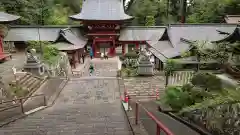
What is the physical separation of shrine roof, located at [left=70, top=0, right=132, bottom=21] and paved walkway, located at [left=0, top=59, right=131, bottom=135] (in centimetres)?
1828

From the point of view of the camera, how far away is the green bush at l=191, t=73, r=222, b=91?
8109 mm

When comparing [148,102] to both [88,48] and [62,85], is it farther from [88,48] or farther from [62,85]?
[88,48]

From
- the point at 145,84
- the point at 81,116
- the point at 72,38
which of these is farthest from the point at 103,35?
the point at 81,116

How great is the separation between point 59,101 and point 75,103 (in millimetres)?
916

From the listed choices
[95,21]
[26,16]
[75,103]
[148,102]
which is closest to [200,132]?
[148,102]

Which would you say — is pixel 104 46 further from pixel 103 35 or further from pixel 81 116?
pixel 81 116

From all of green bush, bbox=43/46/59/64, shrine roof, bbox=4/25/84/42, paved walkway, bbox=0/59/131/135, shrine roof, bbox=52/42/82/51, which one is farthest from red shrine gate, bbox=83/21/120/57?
paved walkway, bbox=0/59/131/135

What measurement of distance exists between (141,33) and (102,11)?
20.3 ft

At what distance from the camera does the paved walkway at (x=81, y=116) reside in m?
7.75

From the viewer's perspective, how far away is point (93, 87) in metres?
14.9

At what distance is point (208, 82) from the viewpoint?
Result: 8.33m

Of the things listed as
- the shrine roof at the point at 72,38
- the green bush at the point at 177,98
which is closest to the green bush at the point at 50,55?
the shrine roof at the point at 72,38

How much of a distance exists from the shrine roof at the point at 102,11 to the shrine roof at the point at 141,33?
85.1 inches

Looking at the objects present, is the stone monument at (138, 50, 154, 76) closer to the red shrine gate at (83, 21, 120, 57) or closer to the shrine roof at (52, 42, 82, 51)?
the shrine roof at (52, 42, 82, 51)
